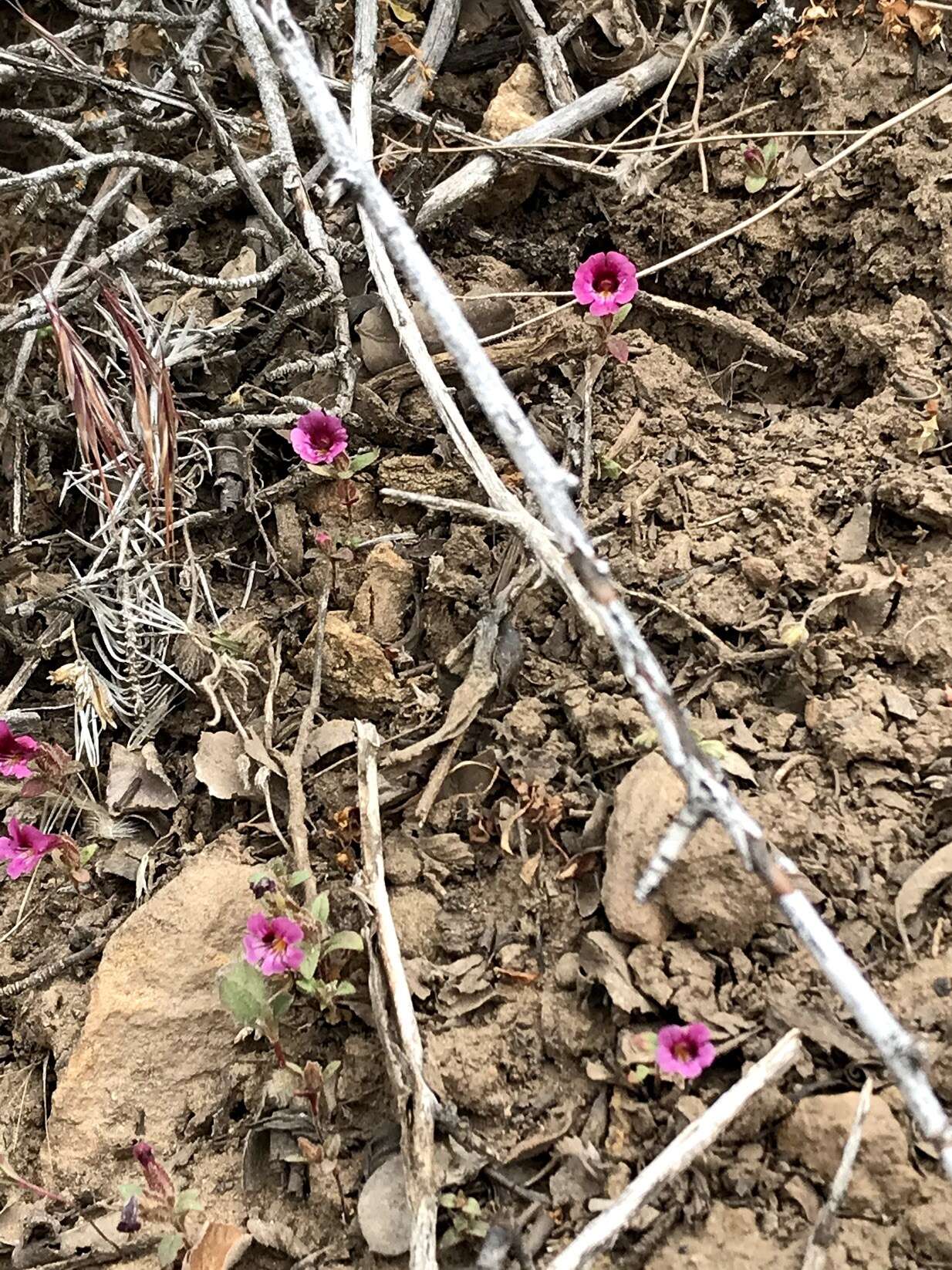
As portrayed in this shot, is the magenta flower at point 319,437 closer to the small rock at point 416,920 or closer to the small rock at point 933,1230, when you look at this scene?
the small rock at point 416,920

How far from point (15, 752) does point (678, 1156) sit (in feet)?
5.31

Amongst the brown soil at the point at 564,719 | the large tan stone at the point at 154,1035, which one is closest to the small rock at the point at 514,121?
the brown soil at the point at 564,719

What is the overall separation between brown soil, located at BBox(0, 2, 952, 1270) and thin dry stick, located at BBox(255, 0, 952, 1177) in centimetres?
43

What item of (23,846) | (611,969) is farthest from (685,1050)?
(23,846)

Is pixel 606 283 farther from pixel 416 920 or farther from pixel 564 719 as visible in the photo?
pixel 416 920

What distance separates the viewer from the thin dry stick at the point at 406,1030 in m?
1.56

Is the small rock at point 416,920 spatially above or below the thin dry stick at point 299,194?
below

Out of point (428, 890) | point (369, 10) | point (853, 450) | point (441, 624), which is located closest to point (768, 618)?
point (853, 450)

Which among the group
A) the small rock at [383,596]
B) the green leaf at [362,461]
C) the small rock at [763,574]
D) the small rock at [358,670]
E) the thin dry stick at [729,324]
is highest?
the thin dry stick at [729,324]

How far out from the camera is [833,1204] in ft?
4.71

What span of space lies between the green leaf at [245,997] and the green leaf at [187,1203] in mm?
282

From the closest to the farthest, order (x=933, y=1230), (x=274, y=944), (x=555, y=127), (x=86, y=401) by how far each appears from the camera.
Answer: (x=933, y=1230)
(x=274, y=944)
(x=86, y=401)
(x=555, y=127)

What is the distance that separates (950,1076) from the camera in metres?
1.54

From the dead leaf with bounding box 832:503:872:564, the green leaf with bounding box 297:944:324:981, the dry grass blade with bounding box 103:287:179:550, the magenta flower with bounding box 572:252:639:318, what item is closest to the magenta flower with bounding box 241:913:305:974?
the green leaf with bounding box 297:944:324:981
